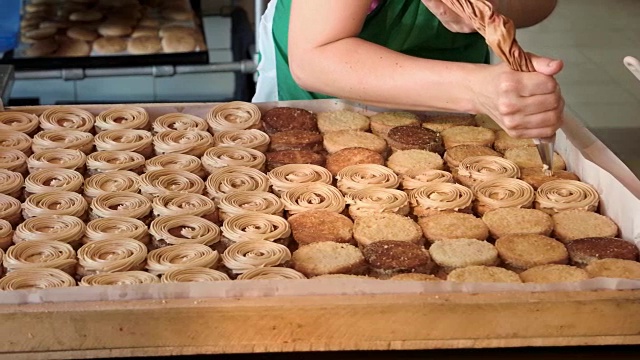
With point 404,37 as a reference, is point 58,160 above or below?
below

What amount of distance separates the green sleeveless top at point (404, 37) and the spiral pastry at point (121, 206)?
2.29ft

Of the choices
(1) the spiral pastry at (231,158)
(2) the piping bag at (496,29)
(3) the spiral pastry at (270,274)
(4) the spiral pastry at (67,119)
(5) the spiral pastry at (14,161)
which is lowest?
(5) the spiral pastry at (14,161)

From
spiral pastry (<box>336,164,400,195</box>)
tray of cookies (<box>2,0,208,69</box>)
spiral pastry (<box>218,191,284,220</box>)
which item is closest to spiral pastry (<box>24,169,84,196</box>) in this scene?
spiral pastry (<box>218,191,284,220</box>)

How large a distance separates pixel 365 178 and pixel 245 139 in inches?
13.4

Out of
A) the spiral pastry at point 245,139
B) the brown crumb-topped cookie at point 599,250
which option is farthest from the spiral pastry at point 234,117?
the brown crumb-topped cookie at point 599,250

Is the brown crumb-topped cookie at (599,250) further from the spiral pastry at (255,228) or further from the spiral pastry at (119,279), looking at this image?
the spiral pastry at (119,279)

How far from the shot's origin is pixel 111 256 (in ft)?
6.00

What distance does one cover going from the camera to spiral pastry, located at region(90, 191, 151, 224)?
199 centimetres

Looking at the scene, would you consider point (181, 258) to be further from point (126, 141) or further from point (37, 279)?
point (126, 141)

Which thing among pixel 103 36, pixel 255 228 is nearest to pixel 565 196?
pixel 255 228

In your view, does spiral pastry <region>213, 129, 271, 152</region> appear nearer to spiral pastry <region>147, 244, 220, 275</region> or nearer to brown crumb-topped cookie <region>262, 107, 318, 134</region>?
brown crumb-topped cookie <region>262, 107, 318, 134</region>

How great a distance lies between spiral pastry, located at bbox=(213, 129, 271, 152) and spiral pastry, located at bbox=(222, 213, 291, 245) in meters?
0.36

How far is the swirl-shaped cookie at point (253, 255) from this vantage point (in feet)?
5.94

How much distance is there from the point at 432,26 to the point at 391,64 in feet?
1.33
